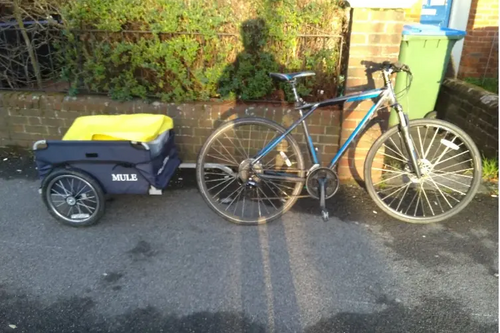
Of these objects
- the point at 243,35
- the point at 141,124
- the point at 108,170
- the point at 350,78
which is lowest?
the point at 108,170

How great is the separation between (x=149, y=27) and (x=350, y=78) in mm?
1981

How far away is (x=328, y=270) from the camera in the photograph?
2.66m

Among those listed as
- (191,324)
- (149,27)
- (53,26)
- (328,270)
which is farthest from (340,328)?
(53,26)

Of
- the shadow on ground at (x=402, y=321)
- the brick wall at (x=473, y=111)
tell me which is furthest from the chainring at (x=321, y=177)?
the brick wall at (x=473, y=111)

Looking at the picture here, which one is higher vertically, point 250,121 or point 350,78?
point 350,78

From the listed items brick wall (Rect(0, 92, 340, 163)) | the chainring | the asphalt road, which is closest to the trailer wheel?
the asphalt road

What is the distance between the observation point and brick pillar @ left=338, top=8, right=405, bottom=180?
10.8 feet

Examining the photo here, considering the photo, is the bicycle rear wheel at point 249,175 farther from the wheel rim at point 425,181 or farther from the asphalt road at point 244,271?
the wheel rim at point 425,181

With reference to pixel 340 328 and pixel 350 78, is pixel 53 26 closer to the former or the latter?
pixel 350 78

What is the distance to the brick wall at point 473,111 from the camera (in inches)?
164

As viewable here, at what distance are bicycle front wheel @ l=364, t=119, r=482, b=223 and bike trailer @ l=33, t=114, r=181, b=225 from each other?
1.75 metres

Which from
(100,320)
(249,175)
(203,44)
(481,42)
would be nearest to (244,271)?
(249,175)

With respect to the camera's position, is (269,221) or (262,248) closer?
(262,248)

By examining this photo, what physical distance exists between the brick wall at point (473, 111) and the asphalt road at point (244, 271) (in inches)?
38.1
